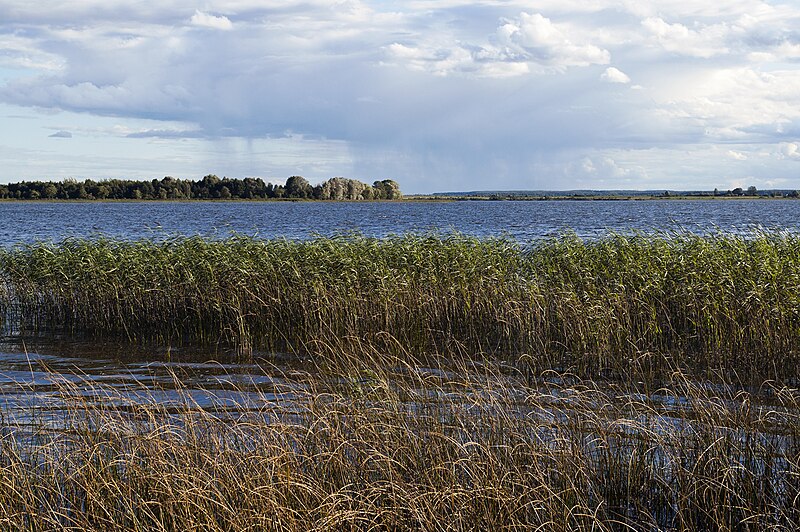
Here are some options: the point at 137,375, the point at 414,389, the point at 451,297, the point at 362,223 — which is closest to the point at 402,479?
the point at 414,389

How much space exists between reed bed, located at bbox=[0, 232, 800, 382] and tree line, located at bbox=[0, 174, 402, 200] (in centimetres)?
13756

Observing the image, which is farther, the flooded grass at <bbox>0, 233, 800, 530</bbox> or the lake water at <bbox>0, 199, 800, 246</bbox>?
the lake water at <bbox>0, 199, 800, 246</bbox>

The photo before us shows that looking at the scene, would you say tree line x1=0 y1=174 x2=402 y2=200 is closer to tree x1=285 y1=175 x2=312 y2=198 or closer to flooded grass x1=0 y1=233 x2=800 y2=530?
tree x1=285 y1=175 x2=312 y2=198

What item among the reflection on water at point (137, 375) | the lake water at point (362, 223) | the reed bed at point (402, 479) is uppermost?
the lake water at point (362, 223)

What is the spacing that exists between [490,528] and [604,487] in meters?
1.59

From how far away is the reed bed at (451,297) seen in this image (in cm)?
1262

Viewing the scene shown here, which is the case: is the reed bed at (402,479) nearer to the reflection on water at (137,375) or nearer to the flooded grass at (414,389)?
the flooded grass at (414,389)

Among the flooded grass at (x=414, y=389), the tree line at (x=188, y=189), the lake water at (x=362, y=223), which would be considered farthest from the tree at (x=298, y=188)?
the flooded grass at (x=414, y=389)

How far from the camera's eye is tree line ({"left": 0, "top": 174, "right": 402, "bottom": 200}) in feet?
479

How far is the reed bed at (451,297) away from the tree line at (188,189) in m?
138

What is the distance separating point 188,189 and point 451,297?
147513 mm

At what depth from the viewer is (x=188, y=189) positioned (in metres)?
155

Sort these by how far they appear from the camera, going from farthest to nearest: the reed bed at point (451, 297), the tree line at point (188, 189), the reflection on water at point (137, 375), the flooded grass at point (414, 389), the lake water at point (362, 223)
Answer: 1. the tree line at point (188, 189)
2. the lake water at point (362, 223)
3. the reed bed at point (451, 297)
4. the reflection on water at point (137, 375)
5. the flooded grass at point (414, 389)

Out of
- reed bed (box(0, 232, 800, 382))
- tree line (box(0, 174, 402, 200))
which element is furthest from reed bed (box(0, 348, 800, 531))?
tree line (box(0, 174, 402, 200))
